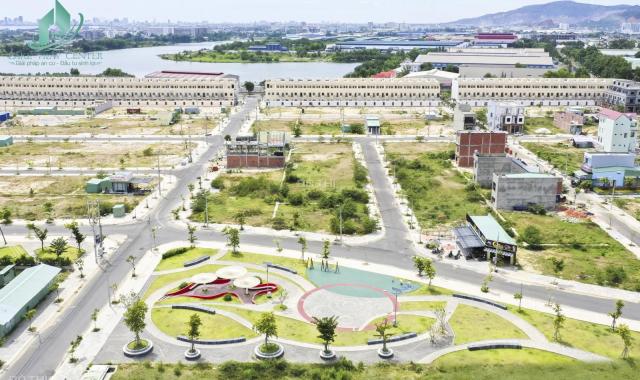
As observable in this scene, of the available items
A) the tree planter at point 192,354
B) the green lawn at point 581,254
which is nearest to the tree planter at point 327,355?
the tree planter at point 192,354

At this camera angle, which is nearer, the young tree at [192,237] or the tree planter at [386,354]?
the tree planter at [386,354]

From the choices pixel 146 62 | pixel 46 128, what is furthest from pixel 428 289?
pixel 146 62

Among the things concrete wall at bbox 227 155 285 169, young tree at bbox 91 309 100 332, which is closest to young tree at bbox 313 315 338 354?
young tree at bbox 91 309 100 332

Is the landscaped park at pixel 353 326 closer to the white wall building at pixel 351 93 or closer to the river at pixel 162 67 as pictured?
the white wall building at pixel 351 93

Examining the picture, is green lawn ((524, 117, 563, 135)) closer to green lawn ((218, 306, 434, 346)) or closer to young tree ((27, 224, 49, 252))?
green lawn ((218, 306, 434, 346))

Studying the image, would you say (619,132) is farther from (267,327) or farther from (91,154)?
(91,154)

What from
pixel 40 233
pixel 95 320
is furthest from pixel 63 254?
pixel 95 320
